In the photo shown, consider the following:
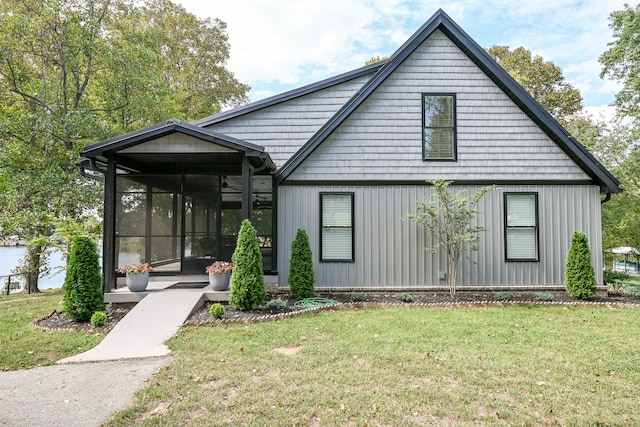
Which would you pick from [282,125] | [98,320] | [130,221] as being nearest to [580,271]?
[282,125]

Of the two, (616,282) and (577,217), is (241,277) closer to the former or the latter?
(577,217)

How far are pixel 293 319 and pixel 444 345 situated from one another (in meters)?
2.68

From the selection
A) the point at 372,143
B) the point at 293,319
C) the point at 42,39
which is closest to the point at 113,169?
the point at 293,319

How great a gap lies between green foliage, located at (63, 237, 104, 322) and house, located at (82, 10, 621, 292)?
7.35 feet

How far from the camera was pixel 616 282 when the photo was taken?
9.90 m

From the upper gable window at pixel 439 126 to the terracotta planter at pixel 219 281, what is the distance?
5606 mm

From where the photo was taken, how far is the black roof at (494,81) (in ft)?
28.6

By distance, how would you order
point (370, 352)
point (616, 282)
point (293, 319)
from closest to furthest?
point (370, 352) → point (293, 319) → point (616, 282)

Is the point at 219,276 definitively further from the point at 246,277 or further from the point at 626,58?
the point at 626,58

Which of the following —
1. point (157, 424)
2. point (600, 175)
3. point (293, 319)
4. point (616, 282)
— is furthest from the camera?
point (616, 282)

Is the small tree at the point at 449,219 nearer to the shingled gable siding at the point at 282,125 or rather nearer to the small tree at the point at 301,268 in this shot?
the small tree at the point at 301,268

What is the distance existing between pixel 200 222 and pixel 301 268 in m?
3.33

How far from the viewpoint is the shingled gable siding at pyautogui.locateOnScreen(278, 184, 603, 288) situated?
29.1 ft

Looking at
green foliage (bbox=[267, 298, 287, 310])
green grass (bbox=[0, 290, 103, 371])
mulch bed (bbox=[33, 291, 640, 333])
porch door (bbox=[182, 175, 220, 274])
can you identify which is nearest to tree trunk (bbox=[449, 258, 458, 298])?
mulch bed (bbox=[33, 291, 640, 333])
